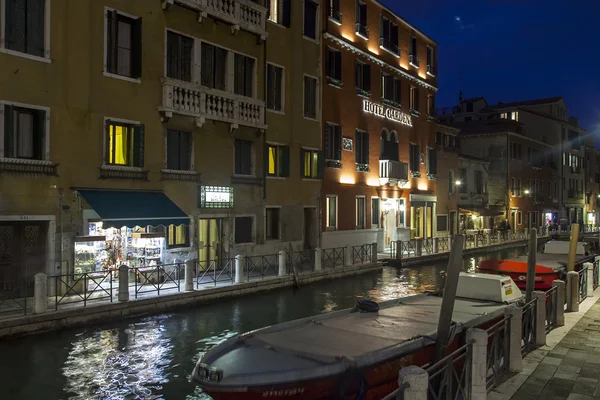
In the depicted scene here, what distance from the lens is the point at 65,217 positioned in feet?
54.9

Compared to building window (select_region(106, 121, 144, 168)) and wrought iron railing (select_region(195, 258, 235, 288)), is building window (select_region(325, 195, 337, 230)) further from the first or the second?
building window (select_region(106, 121, 144, 168))

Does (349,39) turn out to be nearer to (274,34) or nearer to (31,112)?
(274,34)

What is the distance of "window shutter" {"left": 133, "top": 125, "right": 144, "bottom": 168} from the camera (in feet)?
62.1

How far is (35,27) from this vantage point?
16094mm

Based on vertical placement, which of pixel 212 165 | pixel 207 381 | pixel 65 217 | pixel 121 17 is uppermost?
pixel 121 17

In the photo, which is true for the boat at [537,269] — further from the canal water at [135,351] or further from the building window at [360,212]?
the building window at [360,212]

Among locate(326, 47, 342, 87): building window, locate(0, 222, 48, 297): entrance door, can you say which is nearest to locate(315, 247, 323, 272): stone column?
locate(326, 47, 342, 87): building window

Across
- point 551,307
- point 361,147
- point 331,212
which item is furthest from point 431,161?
point 551,307

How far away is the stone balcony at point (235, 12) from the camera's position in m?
20.5

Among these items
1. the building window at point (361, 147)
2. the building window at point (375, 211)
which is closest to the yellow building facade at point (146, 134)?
the building window at point (361, 147)

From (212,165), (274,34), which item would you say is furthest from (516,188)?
(212,165)

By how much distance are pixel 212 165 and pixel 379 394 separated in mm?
15103

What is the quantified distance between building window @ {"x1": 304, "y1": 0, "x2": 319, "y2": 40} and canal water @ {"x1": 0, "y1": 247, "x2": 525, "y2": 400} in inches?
558

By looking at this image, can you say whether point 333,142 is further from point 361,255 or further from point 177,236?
point 177,236
